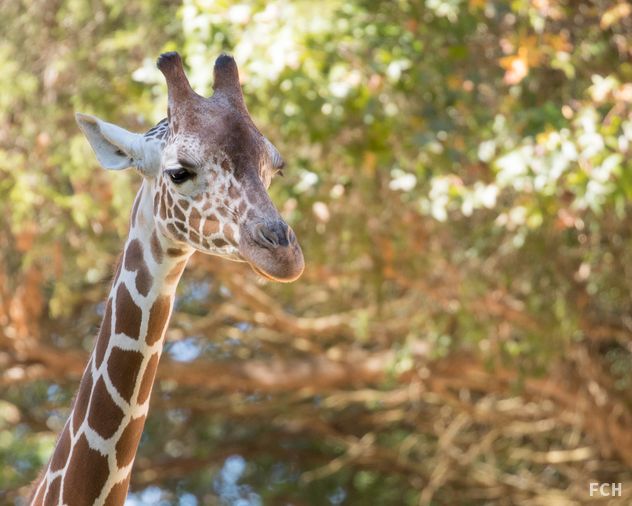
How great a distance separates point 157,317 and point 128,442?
381mm

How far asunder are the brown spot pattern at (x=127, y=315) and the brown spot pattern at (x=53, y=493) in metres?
0.50

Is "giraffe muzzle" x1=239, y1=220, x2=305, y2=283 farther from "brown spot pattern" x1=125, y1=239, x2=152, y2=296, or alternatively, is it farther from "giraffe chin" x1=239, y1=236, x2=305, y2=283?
"brown spot pattern" x1=125, y1=239, x2=152, y2=296

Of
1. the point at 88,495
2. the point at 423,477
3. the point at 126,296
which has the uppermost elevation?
the point at 423,477

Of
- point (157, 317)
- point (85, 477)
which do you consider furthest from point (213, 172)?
Answer: point (85, 477)

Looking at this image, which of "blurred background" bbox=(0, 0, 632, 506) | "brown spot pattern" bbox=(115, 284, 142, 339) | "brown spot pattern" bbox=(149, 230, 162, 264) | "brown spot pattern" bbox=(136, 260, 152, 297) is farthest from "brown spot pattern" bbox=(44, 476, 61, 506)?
"blurred background" bbox=(0, 0, 632, 506)

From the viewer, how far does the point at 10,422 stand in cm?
1198

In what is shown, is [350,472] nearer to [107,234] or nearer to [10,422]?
[10,422]

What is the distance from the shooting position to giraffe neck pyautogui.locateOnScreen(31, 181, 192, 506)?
385 cm

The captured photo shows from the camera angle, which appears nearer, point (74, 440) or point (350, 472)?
point (74, 440)

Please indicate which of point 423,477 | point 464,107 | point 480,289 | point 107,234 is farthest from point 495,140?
point 423,477

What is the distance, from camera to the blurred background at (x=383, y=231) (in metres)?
7.10

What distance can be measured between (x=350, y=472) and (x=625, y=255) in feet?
17.7

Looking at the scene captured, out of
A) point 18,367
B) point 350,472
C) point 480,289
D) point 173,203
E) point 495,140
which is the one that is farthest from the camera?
point 350,472

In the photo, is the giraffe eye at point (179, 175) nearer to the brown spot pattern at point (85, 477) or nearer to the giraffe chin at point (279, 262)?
the giraffe chin at point (279, 262)
